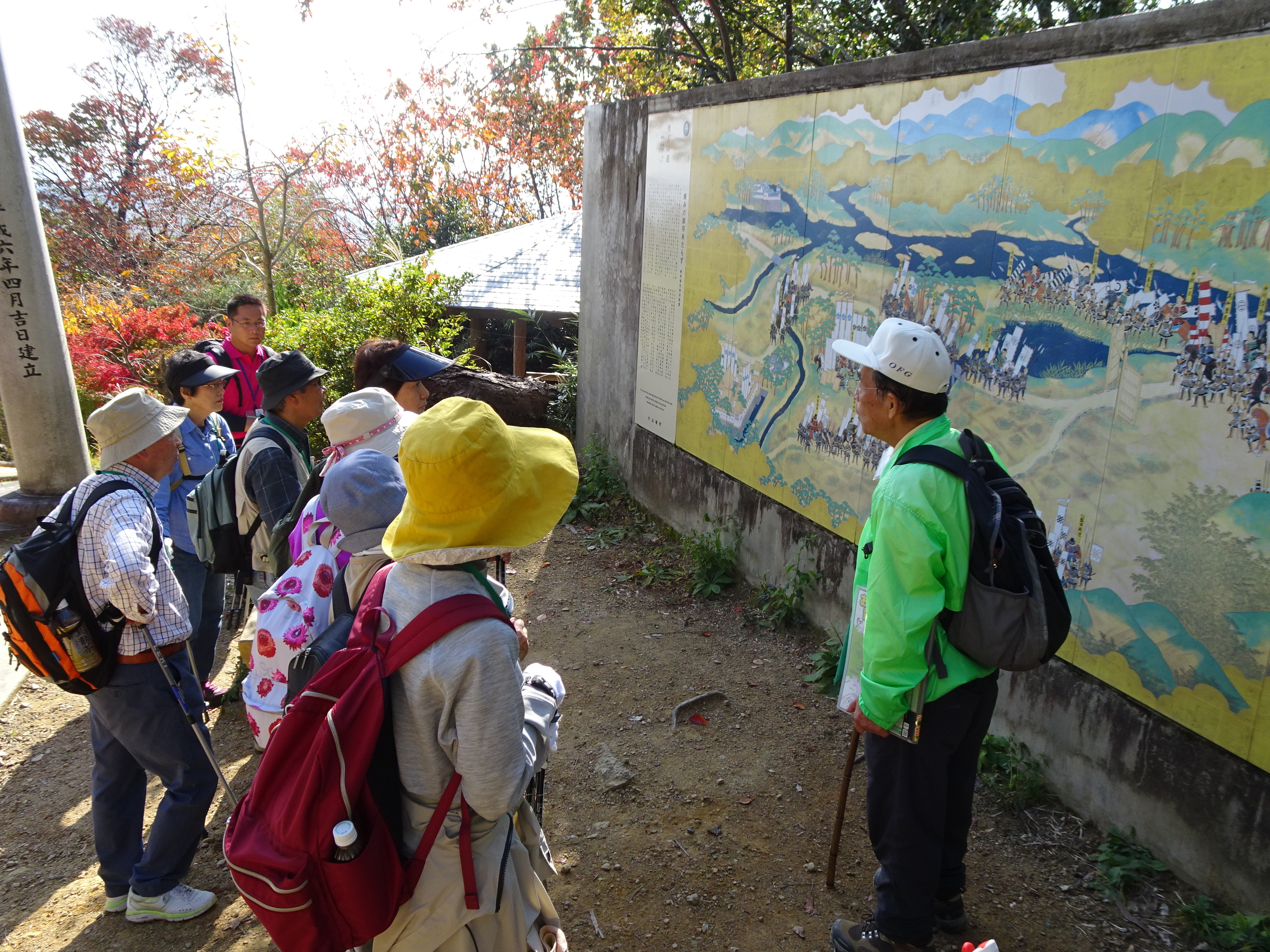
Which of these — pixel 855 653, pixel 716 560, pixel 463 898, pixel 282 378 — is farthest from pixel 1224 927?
pixel 282 378

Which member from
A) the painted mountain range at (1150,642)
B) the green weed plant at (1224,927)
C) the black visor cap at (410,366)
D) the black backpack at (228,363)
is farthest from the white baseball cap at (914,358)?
the black backpack at (228,363)

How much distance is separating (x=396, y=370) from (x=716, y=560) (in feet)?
9.23

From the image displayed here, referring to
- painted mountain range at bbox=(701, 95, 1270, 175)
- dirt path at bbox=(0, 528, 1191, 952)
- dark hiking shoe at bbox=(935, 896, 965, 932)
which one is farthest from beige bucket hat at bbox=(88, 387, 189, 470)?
painted mountain range at bbox=(701, 95, 1270, 175)

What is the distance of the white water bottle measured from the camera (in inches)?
63.1

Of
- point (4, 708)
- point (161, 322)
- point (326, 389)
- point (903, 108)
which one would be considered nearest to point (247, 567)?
point (4, 708)

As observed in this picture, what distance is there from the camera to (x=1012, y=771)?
361cm

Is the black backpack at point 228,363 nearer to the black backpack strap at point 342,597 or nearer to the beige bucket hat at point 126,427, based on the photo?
the beige bucket hat at point 126,427

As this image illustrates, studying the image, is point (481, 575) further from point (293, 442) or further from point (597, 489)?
point (597, 489)

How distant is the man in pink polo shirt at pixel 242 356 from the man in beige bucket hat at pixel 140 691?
252 centimetres

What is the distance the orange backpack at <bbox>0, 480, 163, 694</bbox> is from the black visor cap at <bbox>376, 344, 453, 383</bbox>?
145 cm

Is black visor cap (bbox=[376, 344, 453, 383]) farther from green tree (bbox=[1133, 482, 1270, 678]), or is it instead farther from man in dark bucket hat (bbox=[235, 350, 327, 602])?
green tree (bbox=[1133, 482, 1270, 678])

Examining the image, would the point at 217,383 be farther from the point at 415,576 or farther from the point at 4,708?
the point at 415,576

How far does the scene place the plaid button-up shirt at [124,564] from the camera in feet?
8.96

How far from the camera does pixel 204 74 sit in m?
18.6
